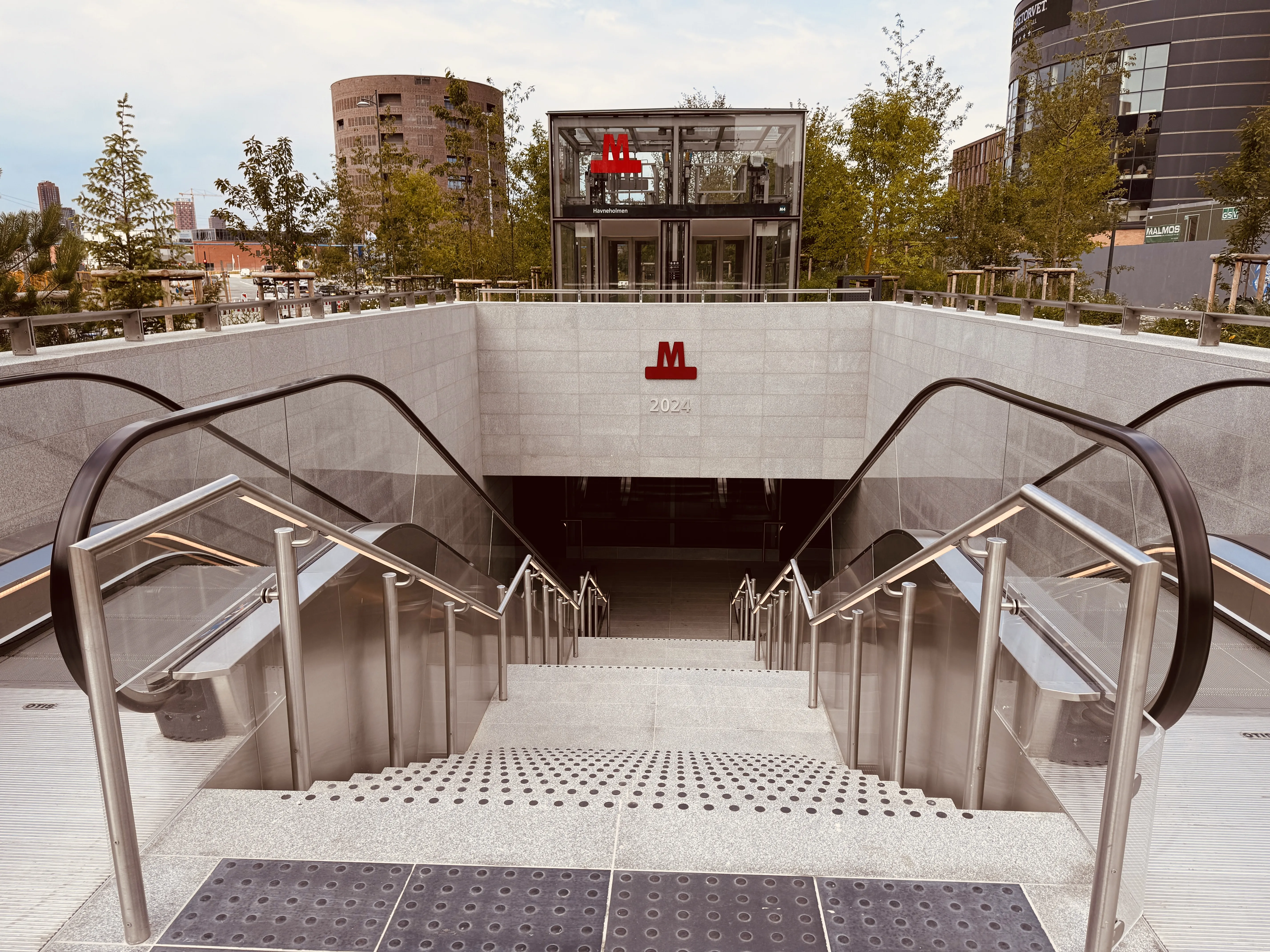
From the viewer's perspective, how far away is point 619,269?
18.4 metres

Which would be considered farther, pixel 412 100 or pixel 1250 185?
pixel 412 100

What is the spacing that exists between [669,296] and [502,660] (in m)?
10.7

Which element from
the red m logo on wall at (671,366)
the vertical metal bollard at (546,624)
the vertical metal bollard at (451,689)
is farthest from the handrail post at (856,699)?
the red m logo on wall at (671,366)

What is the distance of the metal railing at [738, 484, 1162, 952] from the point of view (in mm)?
1626

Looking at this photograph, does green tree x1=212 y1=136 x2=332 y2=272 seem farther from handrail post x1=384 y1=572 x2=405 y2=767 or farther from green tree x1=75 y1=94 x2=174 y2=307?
handrail post x1=384 y1=572 x2=405 y2=767

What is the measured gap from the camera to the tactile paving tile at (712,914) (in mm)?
1814

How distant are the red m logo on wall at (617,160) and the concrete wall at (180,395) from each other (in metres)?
8.74

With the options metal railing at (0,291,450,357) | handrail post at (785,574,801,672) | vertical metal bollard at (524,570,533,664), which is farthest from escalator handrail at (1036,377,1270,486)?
metal railing at (0,291,450,357)

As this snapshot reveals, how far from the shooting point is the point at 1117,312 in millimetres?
7395

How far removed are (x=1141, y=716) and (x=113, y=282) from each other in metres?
13.7

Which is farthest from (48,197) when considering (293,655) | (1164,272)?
(1164,272)

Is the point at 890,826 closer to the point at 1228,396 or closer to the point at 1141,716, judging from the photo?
the point at 1141,716

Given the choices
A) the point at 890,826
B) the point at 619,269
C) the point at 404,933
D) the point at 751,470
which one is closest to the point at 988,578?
the point at 890,826

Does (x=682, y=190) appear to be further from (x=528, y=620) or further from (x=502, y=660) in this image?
(x=502, y=660)
